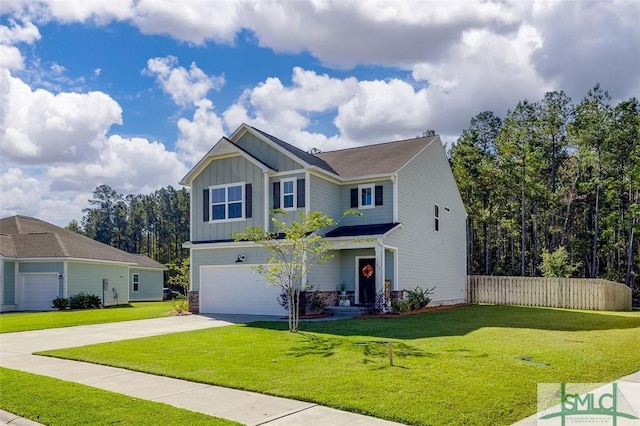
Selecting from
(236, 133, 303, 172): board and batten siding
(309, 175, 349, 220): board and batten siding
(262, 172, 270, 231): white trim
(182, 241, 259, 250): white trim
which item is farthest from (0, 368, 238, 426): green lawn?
(236, 133, 303, 172): board and batten siding

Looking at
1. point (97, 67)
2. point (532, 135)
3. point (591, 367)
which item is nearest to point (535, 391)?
point (591, 367)

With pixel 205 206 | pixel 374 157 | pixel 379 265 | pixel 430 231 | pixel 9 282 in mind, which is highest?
pixel 374 157

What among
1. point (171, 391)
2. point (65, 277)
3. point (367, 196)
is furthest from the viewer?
point (65, 277)

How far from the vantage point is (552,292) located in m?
24.8

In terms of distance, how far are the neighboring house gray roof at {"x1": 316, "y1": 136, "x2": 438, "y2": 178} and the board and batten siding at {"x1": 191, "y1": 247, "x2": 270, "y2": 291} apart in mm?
4923

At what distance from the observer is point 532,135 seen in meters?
36.4

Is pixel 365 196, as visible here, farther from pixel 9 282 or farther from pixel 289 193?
pixel 9 282

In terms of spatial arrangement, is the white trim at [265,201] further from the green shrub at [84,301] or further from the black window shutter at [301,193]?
the green shrub at [84,301]

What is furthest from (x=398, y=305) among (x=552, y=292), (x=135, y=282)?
(x=135, y=282)

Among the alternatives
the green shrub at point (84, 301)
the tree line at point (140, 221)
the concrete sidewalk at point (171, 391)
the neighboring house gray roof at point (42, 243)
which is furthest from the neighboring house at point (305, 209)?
the tree line at point (140, 221)

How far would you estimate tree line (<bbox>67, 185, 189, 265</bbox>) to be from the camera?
208 ft

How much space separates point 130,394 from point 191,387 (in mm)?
865

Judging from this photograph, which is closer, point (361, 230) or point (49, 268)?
point (361, 230)

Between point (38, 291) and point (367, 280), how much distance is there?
19663 mm
